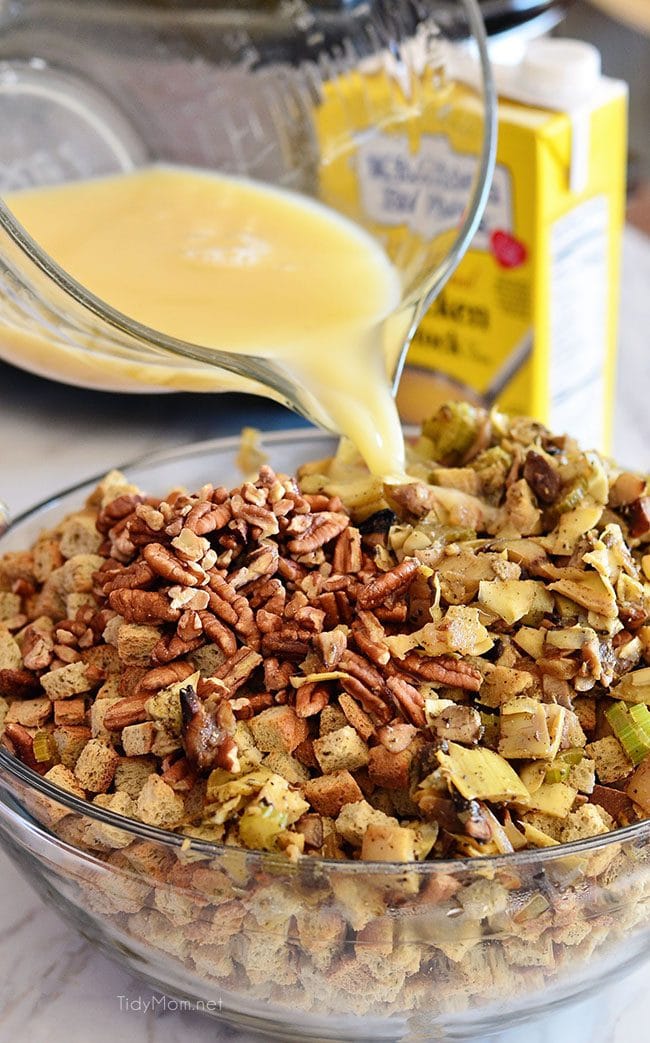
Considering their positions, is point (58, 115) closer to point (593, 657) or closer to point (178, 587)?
point (178, 587)

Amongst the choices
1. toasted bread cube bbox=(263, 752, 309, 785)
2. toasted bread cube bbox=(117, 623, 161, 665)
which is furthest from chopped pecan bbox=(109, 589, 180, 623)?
toasted bread cube bbox=(263, 752, 309, 785)

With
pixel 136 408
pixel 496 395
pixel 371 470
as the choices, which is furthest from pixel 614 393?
pixel 371 470

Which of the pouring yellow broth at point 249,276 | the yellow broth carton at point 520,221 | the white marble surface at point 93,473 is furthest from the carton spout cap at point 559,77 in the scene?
the white marble surface at point 93,473

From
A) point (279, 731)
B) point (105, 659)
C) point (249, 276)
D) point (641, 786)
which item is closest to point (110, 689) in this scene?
point (105, 659)

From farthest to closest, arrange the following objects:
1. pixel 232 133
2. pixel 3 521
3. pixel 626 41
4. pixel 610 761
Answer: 1. pixel 626 41
2. pixel 232 133
3. pixel 3 521
4. pixel 610 761

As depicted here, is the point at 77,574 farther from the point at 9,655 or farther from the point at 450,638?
the point at 450,638

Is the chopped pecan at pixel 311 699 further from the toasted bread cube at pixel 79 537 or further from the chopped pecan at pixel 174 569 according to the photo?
the toasted bread cube at pixel 79 537
